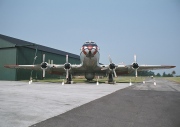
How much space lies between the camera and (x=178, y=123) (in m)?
5.79

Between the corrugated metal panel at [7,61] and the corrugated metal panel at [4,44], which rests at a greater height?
the corrugated metal panel at [4,44]

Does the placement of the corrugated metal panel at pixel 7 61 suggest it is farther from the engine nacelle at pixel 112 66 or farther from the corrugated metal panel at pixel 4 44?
the engine nacelle at pixel 112 66

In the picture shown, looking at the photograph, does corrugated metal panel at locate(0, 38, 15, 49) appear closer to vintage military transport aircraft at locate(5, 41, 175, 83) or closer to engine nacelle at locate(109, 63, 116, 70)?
vintage military transport aircraft at locate(5, 41, 175, 83)

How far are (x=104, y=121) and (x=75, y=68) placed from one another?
2312cm

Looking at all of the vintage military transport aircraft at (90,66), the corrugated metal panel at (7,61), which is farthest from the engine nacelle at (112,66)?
the corrugated metal panel at (7,61)

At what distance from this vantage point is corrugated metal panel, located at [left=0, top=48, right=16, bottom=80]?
42.4 meters

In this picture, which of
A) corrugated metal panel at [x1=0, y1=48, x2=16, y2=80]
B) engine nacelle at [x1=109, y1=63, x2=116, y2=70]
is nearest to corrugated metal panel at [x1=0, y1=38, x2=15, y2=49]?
Result: corrugated metal panel at [x1=0, y1=48, x2=16, y2=80]

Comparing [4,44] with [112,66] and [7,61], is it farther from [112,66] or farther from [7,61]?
[112,66]

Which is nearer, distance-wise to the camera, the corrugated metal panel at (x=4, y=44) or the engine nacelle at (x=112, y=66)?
the engine nacelle at (x=112, y=66)

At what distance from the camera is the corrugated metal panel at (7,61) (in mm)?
42406

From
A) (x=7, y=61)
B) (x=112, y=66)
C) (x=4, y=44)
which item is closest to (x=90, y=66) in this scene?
(x=112, y=66)

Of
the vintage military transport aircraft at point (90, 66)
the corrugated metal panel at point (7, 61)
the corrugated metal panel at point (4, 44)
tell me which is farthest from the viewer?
the corrugated metal panel at point (4, 44)

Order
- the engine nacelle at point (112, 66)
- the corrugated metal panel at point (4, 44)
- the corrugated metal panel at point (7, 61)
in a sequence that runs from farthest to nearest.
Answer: the corrugated metal panel at point (4, 44), the corrugated metal panel at point (7, 61), the engine nacelle at point (112, 66)

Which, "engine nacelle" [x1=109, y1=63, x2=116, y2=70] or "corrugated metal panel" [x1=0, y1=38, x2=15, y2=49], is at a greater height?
"corrugated metal panel" [x1=0, y1=38, x2=15, y2=49]
